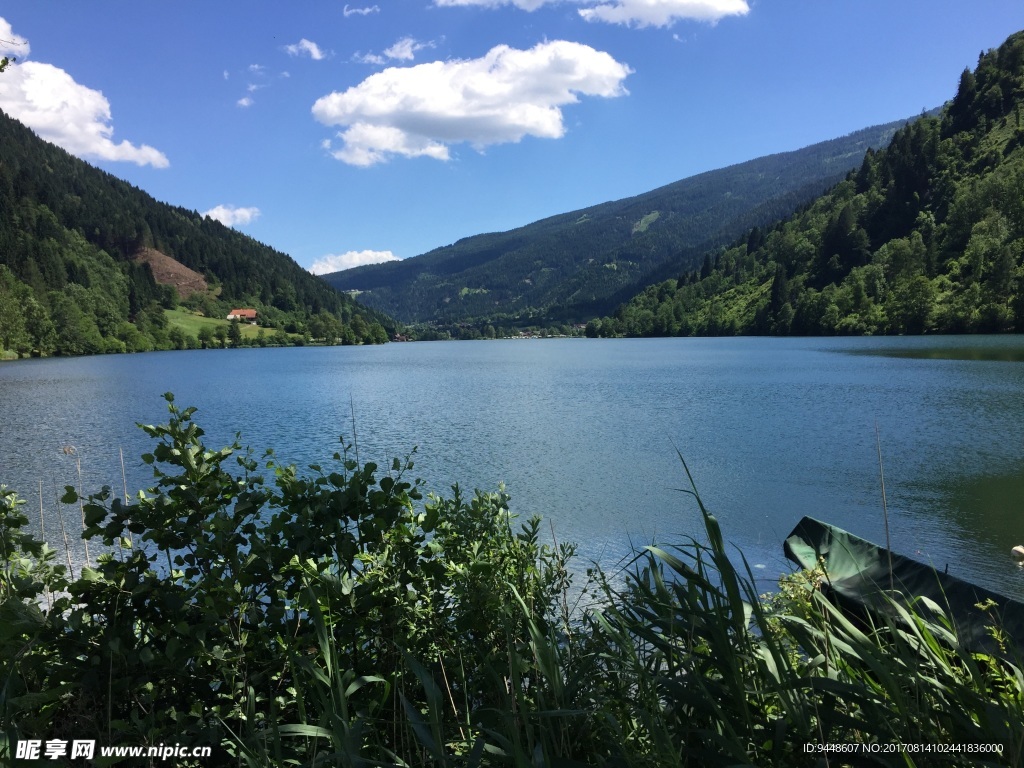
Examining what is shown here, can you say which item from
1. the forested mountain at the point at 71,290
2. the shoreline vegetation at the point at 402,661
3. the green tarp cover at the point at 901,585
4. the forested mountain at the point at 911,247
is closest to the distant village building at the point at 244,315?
the forested mountain at the point at 71,290

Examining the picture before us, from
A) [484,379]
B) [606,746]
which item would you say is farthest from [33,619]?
[484,379]

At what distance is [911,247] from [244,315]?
167042mm

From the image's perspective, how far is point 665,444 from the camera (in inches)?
963

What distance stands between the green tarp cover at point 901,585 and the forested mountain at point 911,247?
103033mm

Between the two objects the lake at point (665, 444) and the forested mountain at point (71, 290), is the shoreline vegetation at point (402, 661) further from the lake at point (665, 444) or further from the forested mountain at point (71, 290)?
the forested mountain at point (71, 290)

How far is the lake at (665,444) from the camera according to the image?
1459cm

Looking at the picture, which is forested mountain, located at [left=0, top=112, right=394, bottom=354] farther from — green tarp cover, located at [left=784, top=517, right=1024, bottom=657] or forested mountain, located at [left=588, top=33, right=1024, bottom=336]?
green tarp cover, located at [left=784, top=517, right=1024, bottom=657]

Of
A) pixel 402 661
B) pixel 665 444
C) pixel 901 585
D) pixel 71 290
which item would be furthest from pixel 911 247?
pixel 71 290

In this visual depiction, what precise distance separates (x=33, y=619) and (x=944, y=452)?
24865 millimetres

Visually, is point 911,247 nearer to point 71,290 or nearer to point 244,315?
point 244,315

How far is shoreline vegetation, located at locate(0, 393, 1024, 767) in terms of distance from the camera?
2744mm

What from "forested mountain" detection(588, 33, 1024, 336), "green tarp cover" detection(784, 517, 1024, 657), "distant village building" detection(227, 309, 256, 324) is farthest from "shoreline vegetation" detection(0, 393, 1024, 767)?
"distant village building" detection(227, 309, 256, 324)

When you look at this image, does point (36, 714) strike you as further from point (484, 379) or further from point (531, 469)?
point (484, 379)

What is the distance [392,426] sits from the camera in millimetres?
29609
